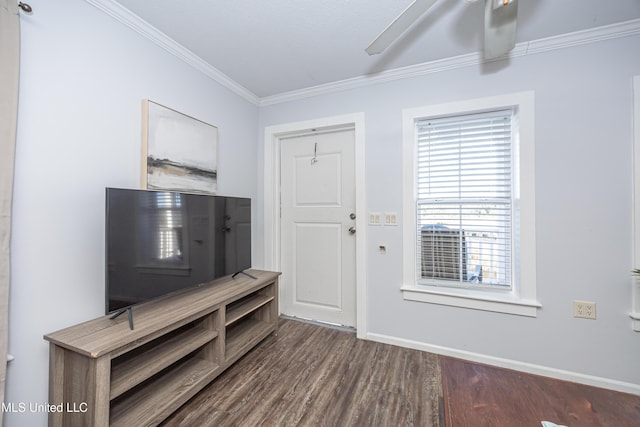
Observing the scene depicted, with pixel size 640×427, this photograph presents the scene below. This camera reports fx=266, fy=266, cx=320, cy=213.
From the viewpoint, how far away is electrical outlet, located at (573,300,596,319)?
71.4 inches

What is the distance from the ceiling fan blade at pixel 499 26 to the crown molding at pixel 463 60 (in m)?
0.31

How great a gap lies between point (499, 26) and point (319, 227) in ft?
6.63

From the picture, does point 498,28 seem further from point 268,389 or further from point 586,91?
point 268,389

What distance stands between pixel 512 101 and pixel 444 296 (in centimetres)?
158

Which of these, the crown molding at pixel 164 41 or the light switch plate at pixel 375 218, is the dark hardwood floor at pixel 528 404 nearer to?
the light switch plate at pixel 375 218

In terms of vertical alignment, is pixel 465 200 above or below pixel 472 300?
above

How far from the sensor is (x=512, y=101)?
6.51ft

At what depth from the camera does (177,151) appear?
6.43ft

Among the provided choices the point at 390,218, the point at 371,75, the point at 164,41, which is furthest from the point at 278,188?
the point at 164,41

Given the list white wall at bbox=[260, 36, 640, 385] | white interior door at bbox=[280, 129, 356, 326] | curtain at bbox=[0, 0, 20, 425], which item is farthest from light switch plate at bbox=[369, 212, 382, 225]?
curtain at bbox=[0, 0, 20, 425]

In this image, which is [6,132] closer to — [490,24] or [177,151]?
[177,151]

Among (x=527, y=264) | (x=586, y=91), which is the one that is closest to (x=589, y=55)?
(x=586, y=91)

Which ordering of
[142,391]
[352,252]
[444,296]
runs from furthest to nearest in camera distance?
1. [352,252]
2. [444,296]
3. [142,391]

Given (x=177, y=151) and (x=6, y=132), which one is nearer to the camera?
(x=6, y=132)
